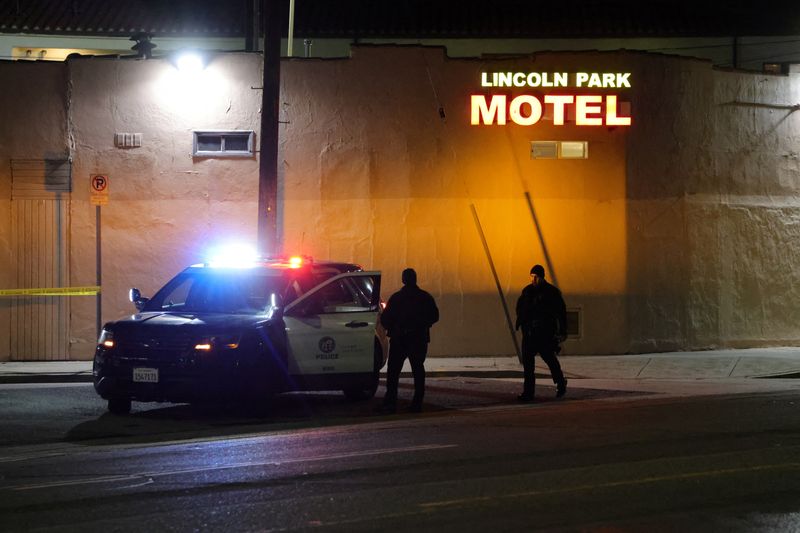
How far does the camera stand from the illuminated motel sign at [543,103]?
19.8 meters

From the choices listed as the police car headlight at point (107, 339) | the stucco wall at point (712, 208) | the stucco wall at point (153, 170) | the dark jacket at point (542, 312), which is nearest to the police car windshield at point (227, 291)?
the police car headlight at point (107, 339)

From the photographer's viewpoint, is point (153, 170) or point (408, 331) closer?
point (408, 331)

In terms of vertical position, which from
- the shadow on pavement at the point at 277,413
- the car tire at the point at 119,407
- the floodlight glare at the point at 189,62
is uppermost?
the floodlight glare at the point at 189,62

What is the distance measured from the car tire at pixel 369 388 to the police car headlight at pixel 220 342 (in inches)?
73.7

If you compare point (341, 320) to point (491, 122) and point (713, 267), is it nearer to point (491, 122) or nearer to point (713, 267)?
point (491, 122)

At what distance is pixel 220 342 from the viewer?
40.9 ft

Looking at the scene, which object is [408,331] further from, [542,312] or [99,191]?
[99,191]

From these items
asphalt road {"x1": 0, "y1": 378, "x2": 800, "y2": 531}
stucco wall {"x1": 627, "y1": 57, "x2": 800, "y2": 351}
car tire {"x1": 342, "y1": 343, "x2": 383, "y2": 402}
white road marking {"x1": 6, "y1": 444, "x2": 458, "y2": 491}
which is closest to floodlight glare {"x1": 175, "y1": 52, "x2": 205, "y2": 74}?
asphalt road {"x1": 0, "y1": 378, "x2": 800, "y2": 531}

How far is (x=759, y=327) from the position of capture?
2077 centimetres

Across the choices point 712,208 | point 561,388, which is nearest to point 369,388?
point 561,388

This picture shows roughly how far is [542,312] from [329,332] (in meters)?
2.92

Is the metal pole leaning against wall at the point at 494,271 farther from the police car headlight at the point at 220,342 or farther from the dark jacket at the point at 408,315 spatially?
the police car headlight at the point at 220,342

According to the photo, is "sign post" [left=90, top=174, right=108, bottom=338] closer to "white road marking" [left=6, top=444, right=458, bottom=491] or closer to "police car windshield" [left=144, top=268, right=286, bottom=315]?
"police car windshield" [left=144, top=268, right=286, bottom=315]

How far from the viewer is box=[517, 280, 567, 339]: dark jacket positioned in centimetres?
1439
